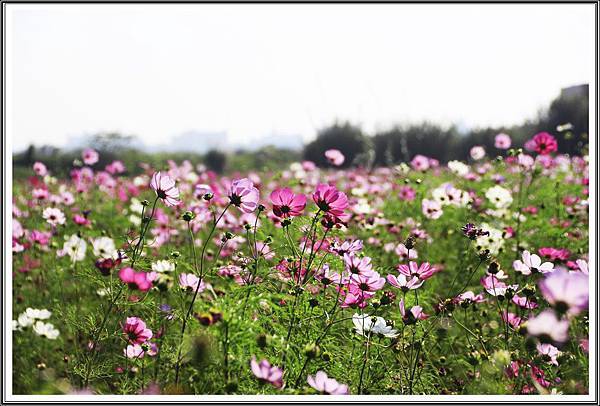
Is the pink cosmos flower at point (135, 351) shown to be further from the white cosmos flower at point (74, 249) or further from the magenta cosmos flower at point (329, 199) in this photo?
the white cosmos flower at point (74, 249)

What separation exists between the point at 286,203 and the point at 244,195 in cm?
10

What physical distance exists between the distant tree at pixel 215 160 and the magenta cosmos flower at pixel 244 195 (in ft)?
31.1

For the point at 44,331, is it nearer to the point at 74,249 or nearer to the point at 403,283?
the point at 74,249

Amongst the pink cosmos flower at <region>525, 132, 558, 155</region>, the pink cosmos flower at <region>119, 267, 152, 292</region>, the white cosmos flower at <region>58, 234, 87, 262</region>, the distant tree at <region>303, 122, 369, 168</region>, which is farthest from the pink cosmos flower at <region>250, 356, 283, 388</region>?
the distant tree at <region>303, 122, 369, 168</region>

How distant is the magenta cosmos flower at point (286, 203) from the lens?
4.30ft

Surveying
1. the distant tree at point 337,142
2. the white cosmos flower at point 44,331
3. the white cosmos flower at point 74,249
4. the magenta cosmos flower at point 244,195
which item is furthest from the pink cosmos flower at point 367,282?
the distant tree at point 337,142

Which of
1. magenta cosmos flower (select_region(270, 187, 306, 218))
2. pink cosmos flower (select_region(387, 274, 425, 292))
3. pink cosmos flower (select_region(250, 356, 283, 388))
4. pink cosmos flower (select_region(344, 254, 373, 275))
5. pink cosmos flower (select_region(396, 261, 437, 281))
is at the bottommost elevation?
pink cosmos flower (select_region(250, 356, 283, 388))

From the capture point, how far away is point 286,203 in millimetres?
1319

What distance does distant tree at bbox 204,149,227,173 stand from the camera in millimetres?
10797

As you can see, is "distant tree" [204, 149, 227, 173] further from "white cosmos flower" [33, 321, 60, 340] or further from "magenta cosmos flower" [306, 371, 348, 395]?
"magenta cosmos flower" [306, 371, 348, 395]

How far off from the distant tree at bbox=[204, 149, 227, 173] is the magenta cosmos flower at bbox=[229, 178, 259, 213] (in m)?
9.49

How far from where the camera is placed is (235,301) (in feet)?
3.96

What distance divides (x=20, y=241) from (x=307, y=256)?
1.60m

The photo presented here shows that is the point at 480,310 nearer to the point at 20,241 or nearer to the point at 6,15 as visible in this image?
the point at 6,15
